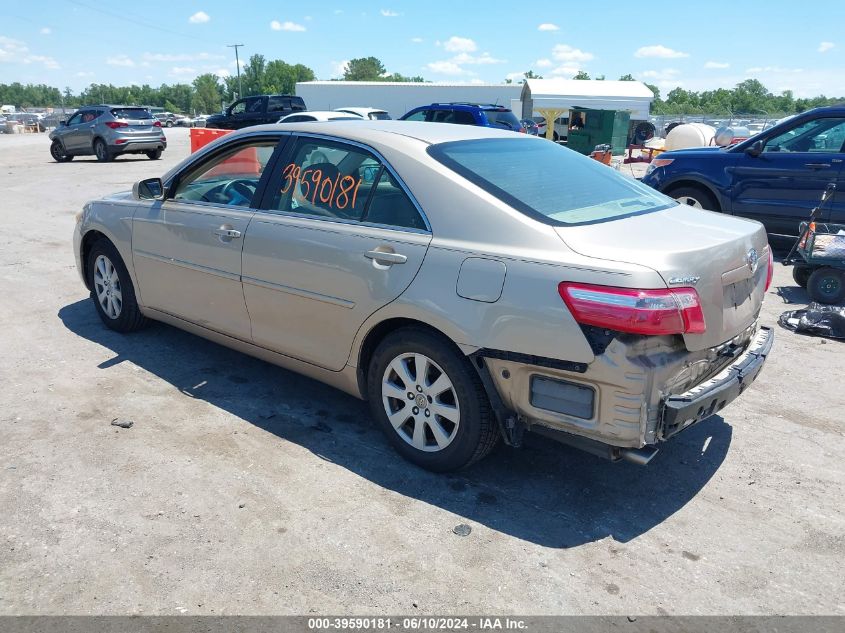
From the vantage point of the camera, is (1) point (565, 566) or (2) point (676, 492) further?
(2) point (676, 492)

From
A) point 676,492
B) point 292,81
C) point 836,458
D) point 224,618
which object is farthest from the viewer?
point 292,81

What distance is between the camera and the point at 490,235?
3051mm

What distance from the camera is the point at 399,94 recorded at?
41.5m

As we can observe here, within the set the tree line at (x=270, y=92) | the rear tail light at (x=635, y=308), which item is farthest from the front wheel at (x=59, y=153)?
the tree line at (x=270, y=92)

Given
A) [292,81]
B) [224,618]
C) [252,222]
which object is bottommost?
[224,618]

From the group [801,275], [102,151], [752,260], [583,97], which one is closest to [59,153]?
[102,151]

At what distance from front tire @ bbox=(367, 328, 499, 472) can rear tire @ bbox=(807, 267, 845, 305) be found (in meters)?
4.62

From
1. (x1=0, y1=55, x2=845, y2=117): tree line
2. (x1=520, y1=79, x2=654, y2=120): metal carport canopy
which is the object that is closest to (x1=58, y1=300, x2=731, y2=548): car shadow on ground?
(x1=520, y1=79, x2=654, y2=120): metal carport canopy

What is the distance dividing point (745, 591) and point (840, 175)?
6.89 meters

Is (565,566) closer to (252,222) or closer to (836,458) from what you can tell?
(836,458)

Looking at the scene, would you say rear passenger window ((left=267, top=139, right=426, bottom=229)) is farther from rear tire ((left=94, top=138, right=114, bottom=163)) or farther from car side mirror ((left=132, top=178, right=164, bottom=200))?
rear tire ((left=94, top=138, right=114, bottom=163))

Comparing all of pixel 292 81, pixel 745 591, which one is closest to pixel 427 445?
pixel 745 591

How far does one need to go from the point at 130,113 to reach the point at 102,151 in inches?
56.9

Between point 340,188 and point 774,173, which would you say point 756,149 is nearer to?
point 774,173
